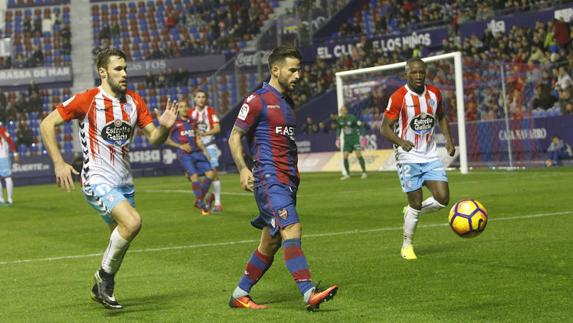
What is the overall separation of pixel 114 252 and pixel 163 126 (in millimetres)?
1200

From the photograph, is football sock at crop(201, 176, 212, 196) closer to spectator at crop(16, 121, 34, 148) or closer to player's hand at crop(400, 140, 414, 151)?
player's hand at crop(400, 140, 414, 151)

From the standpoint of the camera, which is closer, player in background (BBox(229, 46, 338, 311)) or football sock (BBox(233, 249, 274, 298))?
player in background (BBox(229, 46, 338, 311))

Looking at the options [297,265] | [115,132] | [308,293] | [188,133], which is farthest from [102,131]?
[188,133]

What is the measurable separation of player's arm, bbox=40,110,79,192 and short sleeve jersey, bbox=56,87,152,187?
0.15 metres

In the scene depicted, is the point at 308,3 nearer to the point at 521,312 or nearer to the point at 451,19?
the point at 451,19

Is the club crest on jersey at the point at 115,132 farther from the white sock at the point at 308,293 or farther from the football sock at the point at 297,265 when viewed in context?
the white sock at the point at 308,293

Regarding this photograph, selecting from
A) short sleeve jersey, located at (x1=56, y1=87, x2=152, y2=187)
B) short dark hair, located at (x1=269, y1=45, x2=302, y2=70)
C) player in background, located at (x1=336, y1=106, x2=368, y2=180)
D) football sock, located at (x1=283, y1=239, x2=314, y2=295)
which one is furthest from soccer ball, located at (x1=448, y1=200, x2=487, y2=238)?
player in background, located at (x1=336, y1=106, x2=368, y2=180)

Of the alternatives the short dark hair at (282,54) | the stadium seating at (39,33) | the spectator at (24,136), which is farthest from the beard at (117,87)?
the stadium seating at (39,33)

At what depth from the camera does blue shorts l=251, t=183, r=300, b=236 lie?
8328mm

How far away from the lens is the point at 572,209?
1644 cm

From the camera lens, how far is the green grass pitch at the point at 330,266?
27.2 feet

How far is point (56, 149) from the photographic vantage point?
8.88 meters

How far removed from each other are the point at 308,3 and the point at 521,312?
41034 mm

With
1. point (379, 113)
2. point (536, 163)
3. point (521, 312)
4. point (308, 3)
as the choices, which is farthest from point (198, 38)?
point (521, 312)
